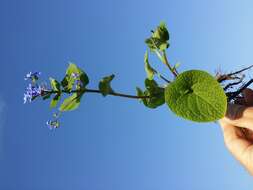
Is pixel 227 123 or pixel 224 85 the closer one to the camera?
pixel 227 123

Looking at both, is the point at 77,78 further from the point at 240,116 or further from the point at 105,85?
the point at 240,116

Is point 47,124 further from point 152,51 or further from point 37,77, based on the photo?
point 152,51

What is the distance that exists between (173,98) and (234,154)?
0.32 m

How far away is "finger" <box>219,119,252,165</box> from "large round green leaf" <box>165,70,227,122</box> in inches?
3.7

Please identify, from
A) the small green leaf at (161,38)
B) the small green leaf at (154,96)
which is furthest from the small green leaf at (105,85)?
the small green leaf at (161,38)

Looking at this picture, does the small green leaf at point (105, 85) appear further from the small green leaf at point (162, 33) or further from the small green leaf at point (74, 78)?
the small green leaf at point (162, 33)

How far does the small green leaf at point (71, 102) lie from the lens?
86.2 inches

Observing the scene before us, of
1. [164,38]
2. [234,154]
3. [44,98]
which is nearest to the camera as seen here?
[234,154]

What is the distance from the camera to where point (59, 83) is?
2.18 metres

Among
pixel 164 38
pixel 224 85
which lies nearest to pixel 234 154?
pixel 224 85

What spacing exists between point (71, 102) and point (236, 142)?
78cm

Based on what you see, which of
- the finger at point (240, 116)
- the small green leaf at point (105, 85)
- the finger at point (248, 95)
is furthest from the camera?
the small green leaf at point (105, 85)

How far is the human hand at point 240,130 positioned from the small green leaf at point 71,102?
66cm

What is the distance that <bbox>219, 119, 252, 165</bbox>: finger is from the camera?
5.87ft
